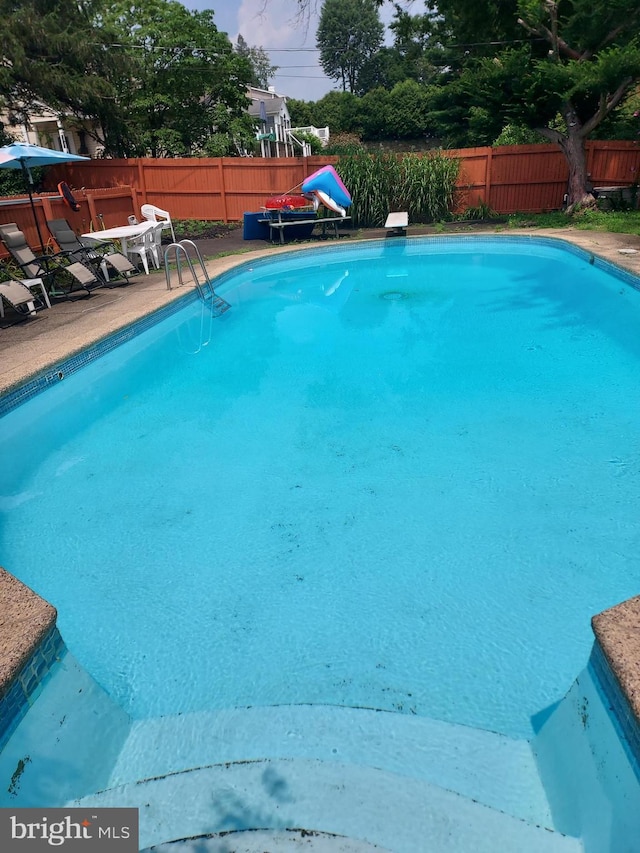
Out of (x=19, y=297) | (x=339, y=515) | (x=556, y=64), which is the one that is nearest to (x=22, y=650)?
(x=339, y=515)

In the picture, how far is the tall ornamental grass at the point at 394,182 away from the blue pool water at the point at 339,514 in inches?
314

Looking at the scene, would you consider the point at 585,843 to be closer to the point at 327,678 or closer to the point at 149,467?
the point at 327,678

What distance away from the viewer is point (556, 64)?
38.7ft

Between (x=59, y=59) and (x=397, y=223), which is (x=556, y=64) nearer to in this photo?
(x=397, y=223)

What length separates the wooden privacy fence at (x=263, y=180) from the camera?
13.4m

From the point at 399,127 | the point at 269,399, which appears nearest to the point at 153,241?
the point at 269,399

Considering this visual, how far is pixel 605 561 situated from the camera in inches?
126

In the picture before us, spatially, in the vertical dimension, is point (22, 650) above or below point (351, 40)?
below

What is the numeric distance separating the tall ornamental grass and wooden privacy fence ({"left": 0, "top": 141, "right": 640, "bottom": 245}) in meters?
0.63

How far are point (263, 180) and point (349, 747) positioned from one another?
1533cm

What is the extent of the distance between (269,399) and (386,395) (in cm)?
119

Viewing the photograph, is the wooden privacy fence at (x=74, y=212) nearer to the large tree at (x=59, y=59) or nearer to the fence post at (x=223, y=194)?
the fence post at (x=223, y=194)

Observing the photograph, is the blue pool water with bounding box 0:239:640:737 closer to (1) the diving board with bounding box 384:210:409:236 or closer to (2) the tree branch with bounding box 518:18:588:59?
(1) the diving board with bounding box 384:210:409:236

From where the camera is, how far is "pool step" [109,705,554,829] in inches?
78.4
